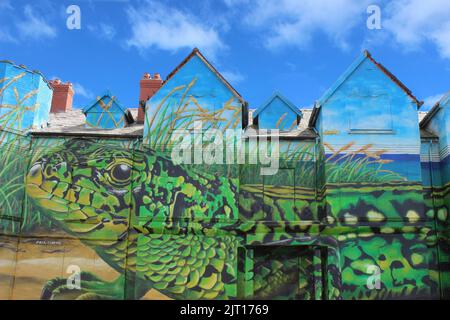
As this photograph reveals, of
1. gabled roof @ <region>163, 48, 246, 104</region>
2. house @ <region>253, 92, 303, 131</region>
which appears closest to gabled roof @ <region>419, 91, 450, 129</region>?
house @ <region>253, 92, 303, 131</region>

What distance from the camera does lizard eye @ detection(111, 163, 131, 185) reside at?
880 inches

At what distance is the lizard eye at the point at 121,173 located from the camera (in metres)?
22.4

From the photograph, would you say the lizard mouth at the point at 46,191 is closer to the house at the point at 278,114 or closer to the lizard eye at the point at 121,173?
the lizard eye at the point at 121,173

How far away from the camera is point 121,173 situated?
22.5 metres

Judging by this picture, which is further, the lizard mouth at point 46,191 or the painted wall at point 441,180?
the lizard mouth at point 46,191

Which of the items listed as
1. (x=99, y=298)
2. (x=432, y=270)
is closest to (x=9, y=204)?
(x=99, y=298)

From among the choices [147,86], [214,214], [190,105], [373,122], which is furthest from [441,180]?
[147,86]

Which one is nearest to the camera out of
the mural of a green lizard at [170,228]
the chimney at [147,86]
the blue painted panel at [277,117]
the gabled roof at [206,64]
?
the mural of a green lizard at [170,228]

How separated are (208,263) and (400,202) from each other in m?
7.93

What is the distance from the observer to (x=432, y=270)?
21.6m

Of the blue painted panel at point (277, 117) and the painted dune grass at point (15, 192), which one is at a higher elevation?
the blue painted panel at point (277, 117)

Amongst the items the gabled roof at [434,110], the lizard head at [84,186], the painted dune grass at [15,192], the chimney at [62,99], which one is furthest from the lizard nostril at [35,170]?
the gabled roof at [434,110]

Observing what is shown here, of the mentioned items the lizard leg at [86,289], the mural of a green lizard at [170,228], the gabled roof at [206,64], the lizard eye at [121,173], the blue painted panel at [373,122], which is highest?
the gabled roof at [206,64]

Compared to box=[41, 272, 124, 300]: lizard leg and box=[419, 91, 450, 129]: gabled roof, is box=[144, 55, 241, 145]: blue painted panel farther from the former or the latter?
box=[419, 91, 450, 129]: gabled roof
